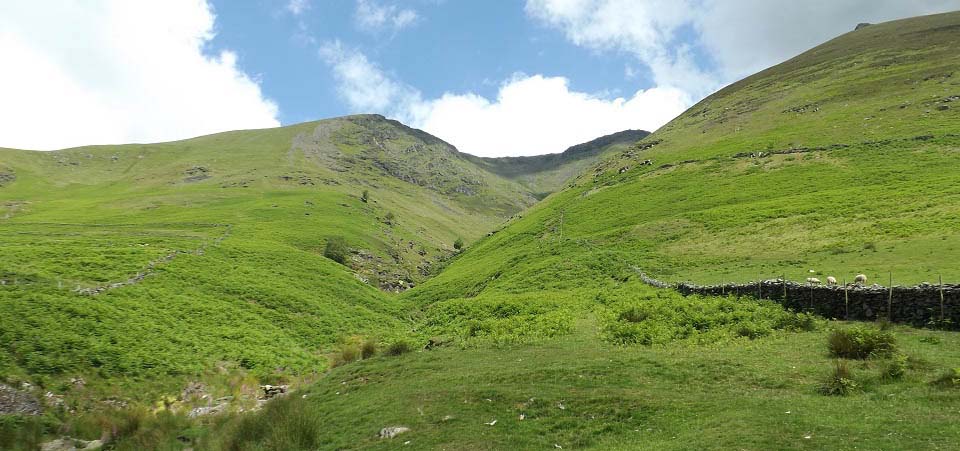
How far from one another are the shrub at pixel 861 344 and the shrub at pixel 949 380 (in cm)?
330

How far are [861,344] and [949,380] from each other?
14.3 feet

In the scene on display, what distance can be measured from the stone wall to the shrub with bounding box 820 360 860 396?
359 inches

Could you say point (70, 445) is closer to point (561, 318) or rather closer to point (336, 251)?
point (561, 318)

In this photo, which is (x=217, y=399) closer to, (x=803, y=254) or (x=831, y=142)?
(x=803, y=254)

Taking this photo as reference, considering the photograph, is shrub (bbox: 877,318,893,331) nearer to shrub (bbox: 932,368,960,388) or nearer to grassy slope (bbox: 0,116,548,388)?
shrub (bbox: 932,368,960,388)

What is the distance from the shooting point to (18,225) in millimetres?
81188

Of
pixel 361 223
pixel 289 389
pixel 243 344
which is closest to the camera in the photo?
pixel 289 389

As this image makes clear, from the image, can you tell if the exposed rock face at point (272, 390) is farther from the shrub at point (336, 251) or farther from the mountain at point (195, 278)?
the shrub at point (336, 251)

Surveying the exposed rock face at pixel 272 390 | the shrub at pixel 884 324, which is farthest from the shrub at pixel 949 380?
the exposed rock face at pixel 272 390

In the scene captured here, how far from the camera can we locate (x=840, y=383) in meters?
17.8

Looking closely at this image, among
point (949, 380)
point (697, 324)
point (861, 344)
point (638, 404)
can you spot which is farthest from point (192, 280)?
point (949, 380)

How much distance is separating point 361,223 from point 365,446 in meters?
91.2

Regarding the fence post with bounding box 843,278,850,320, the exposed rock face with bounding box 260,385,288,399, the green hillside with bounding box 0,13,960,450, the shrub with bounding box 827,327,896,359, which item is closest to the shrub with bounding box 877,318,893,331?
the green hillside with bounding box 0,13,960,450

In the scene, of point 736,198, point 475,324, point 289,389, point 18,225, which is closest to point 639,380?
point 475,324
